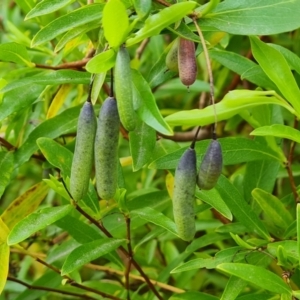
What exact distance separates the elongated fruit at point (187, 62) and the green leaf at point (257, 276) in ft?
0.79

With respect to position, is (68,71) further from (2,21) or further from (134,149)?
(2,21)

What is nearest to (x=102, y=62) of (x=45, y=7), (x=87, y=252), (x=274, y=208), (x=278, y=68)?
(x=45, y=7)

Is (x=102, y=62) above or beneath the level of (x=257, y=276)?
above

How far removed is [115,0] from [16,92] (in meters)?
0.42

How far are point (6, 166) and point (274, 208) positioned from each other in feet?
1.55

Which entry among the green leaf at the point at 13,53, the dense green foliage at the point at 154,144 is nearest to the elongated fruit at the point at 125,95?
the dense green foliage at the point at 154,144

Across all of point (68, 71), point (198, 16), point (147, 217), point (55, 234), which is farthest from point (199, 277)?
point (198, 16)

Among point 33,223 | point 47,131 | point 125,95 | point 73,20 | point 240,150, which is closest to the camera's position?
point 125,95

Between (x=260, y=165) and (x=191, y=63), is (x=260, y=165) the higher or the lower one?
the lower one

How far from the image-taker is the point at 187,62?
0.81 m

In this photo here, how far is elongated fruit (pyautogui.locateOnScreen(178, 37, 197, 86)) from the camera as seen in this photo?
0.80 metres

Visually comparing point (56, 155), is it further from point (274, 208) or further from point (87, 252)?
point (274, 208)

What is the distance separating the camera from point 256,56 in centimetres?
91

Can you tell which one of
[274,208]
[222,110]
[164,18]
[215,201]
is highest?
[164,18]
